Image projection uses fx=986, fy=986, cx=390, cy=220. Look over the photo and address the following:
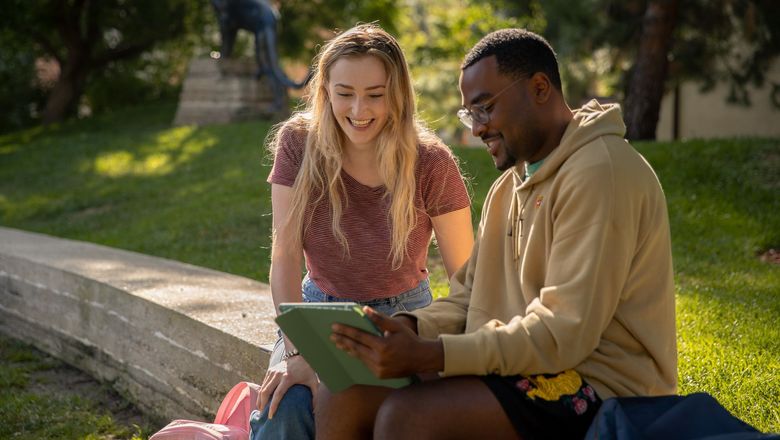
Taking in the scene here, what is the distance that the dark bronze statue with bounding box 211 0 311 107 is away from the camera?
14.0 meters

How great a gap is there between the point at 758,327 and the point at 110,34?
19.5 metres

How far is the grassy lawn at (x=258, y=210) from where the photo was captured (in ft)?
13.1

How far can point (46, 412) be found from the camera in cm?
467

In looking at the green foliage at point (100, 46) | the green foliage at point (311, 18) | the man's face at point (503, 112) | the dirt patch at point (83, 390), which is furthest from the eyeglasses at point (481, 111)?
the green foliage at point (311, 18)

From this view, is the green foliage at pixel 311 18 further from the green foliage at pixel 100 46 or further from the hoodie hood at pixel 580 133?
the hoodie hood at pixel 580 133

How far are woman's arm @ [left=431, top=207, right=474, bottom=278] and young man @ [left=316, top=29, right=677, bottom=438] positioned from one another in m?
0.94

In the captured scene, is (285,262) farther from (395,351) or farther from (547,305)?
(547,305)

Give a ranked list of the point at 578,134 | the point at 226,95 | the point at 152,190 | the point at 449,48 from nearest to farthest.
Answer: the point at 578,134 → the point at 152,190 → the point at 226,95 → the point at 449,48

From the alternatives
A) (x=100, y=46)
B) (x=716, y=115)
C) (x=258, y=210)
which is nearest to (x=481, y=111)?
(x=258, y=210)

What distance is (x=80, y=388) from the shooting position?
5.21 metres

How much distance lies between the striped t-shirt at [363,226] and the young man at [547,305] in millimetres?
905

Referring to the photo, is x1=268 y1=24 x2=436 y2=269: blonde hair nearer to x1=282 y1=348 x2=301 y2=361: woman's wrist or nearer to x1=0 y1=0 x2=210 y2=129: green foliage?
x1=282 y1=348 x2=301 y2=361: woman's wrist

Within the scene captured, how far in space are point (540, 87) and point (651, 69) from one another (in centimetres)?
797

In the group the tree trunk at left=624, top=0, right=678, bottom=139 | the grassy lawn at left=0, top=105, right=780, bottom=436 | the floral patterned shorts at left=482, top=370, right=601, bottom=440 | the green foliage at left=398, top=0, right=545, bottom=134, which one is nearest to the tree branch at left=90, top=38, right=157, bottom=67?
the grassy lawn at left=0, top=105, right=780, bottom=436
